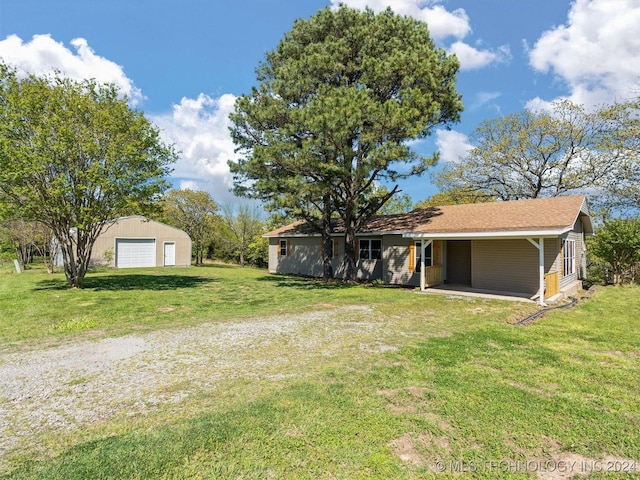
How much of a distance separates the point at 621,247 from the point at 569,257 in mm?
2599

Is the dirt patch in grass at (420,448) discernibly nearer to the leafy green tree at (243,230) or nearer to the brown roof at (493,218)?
the brown roof at (493,218)

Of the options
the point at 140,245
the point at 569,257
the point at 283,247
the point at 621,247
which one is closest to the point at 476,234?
the point at 569,257

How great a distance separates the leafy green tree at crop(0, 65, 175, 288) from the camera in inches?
432

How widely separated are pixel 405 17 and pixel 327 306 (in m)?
11.9

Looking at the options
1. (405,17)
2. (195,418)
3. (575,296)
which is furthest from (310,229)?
(195,418)

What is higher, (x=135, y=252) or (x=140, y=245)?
(x=140, y=245)

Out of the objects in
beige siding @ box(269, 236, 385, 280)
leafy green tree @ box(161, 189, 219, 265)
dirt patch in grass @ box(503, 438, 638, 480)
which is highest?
leafy green tree @ box(161, 189, 219, 265)

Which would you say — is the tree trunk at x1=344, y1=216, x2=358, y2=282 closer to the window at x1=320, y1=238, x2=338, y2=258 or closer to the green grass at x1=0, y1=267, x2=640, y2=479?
the window at x1=320, y1=238, x2=338, y2=258

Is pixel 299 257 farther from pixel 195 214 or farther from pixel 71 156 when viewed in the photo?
pixel 195 214

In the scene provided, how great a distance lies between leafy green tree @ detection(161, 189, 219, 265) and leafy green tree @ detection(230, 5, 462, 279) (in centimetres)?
1550

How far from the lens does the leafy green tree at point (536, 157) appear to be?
64.7 ft

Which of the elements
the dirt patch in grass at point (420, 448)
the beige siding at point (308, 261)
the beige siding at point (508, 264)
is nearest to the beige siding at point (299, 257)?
the beige siding at point (308, 261)

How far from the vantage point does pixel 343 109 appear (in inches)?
437

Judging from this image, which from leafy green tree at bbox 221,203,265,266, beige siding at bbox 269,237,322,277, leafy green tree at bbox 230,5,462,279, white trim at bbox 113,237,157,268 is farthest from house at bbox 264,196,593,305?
leafy green tree at bbox 221,203,265,266
